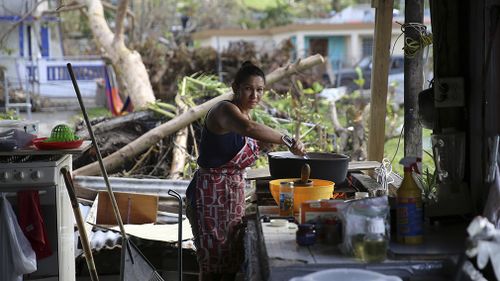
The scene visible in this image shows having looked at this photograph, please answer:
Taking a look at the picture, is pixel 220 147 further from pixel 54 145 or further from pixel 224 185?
pixel 54 145

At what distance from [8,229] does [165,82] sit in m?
13.4

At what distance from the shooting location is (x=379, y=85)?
6.45 meters

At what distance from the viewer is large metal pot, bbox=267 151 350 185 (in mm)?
4398

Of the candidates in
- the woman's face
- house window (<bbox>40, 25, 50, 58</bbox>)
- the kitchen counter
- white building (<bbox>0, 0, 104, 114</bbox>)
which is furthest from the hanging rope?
house window (<bbox>40, 25, 50, 58</bbox>)

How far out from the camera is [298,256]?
3061 millimetres

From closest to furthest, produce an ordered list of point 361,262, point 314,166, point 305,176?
point 361,262 < point 305,176 < point 314,166

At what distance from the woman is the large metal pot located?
0.82ft

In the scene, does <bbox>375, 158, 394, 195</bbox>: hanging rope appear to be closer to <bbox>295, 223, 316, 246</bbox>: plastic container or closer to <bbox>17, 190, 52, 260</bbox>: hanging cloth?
<bbox>295, 223, 316, 246</bbox>: plastic container

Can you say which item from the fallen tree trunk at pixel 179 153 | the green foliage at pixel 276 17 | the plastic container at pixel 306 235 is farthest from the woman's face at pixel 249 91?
the green foliage at pixel 276 17

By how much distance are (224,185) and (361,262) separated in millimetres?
1510

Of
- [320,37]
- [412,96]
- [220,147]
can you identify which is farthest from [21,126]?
[320,37]

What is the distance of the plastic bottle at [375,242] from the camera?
2951 mm

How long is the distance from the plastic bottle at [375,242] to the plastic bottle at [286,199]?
0.95 m

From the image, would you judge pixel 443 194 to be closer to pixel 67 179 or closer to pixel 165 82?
pixel 67 179
